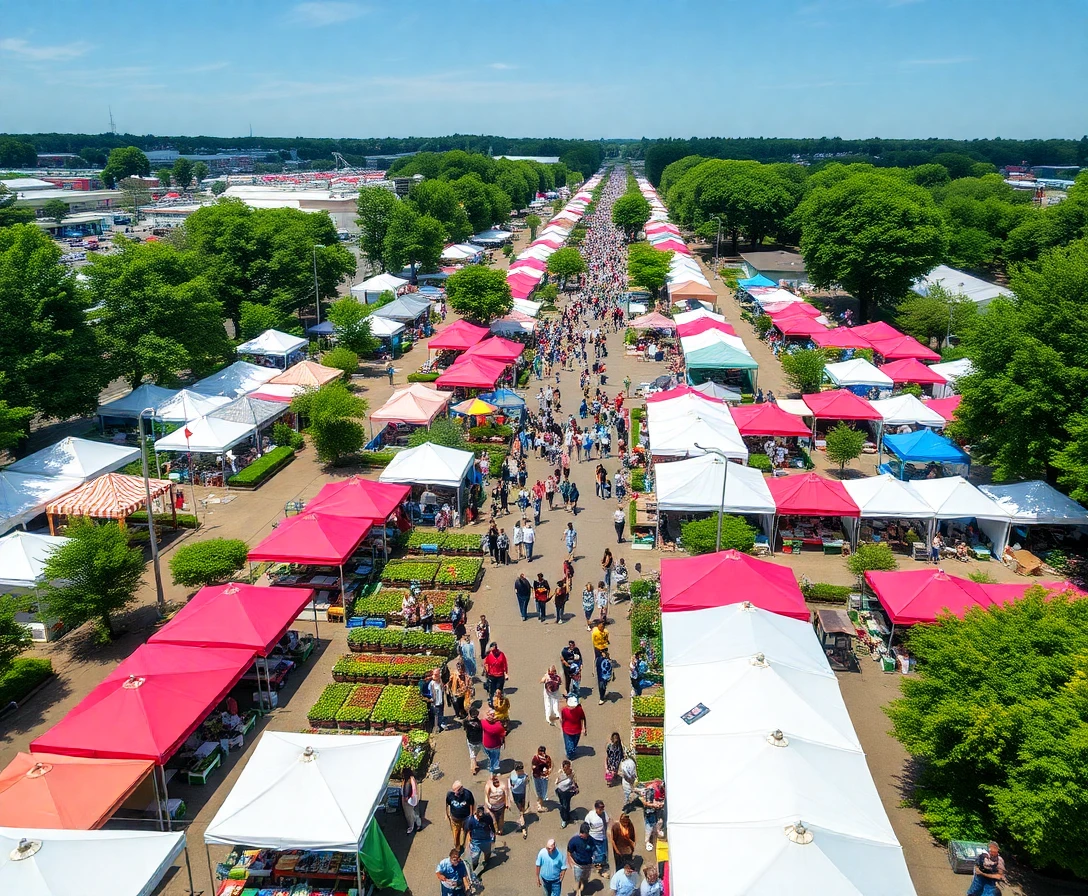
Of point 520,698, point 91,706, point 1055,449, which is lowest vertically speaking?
point 520,698

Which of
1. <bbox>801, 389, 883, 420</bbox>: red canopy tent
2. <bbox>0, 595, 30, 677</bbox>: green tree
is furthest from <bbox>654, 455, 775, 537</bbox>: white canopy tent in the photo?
<bbox>0, 595, 30, 677</bbox>: green tree

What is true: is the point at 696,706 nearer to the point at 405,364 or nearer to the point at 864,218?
the point at 405,364

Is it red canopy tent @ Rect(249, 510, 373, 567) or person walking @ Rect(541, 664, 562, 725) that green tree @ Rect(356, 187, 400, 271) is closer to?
red canopy tent @ Rect(249, 510, 373, 567)

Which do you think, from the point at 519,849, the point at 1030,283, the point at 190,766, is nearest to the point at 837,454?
the point at 1030,283

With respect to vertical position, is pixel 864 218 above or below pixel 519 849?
above

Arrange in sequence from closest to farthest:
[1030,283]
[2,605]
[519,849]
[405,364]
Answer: [519,849] < [2,605] < [1030,283] < [405,364]

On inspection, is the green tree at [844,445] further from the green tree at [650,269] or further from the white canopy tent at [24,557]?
the green tree at [650,269]

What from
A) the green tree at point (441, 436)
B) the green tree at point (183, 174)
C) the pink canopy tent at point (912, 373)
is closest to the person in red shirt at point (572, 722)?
the green tree at point (441, 436)
